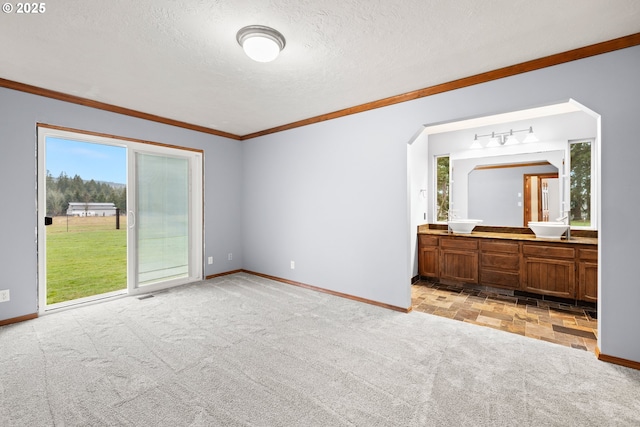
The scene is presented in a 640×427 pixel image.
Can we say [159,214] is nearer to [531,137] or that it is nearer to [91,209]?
[91,209]

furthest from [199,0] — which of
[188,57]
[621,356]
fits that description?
[621,356]

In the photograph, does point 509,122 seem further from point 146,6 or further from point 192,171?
point 192,171

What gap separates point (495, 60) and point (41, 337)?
490 centimetres

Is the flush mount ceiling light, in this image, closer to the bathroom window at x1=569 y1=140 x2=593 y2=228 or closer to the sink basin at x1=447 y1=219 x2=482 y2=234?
the sink basin at x1=447 y1=219 x2=482 y2=234

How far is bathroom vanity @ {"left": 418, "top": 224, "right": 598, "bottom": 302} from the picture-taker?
11.4ft

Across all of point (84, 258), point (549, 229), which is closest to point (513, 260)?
point (549, 229)

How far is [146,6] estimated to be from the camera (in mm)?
1811

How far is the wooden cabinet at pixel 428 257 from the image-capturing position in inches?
181

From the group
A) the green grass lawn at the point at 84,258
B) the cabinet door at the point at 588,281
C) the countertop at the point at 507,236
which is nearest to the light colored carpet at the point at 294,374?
the cabinet door at the point at 588,281

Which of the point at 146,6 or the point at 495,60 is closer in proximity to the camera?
the point at 146,6

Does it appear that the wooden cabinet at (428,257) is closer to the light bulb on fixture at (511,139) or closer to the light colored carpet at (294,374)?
the light colored carpet at (294,374)

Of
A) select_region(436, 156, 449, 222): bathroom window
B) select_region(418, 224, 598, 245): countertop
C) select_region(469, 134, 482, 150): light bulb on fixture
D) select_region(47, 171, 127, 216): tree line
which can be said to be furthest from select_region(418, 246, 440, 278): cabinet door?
select_region(47, 171, 127, 216): tree line

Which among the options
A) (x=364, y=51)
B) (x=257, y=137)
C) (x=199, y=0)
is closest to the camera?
(x=199, y=0)

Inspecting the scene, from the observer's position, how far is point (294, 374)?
2.12 metres
